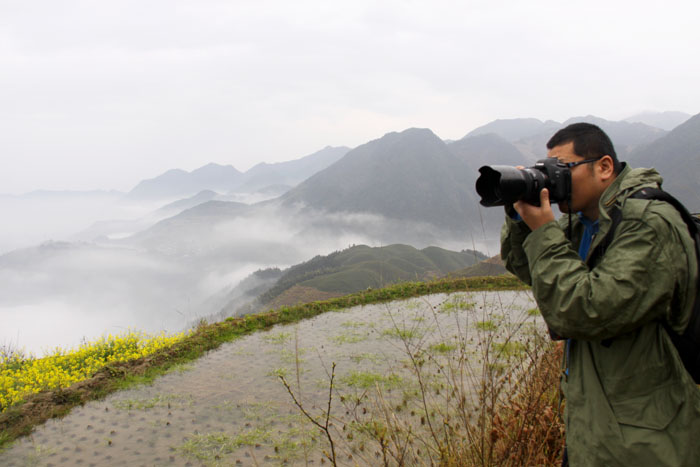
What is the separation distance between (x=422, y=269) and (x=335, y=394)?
325 feet

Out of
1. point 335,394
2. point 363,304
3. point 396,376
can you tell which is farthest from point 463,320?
point 335,394

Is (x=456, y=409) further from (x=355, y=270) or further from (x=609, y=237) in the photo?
(x=355, y=270)

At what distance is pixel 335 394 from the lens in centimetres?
543

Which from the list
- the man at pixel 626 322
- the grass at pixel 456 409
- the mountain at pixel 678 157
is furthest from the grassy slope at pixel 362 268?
the mountain at pixel 678 157

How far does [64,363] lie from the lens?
7891 mm

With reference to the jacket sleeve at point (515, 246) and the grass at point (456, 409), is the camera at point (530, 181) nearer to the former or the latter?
the jacket sleeve at point (515, 246)

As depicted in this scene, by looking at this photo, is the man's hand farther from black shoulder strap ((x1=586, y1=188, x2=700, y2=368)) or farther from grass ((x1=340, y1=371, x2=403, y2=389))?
grass ((x1=340, y1=371, x2=403, y2=389))

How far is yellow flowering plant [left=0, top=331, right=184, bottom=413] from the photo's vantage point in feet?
21.1

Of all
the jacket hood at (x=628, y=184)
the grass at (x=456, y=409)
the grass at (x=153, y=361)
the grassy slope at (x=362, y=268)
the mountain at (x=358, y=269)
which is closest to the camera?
the jacket hood at (x=628, y=184)

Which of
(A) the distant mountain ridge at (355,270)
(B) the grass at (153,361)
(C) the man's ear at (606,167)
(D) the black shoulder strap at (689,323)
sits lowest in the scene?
(A) the distant mountain ridge at (355,270)

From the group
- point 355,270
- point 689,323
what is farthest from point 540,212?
point 355,270

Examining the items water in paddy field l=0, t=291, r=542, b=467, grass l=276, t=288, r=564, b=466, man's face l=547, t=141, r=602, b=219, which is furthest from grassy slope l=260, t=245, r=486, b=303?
man's face l=547, t=141, r=602, b=219

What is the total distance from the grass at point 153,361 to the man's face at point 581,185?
11.8ft

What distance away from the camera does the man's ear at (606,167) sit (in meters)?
1.72
